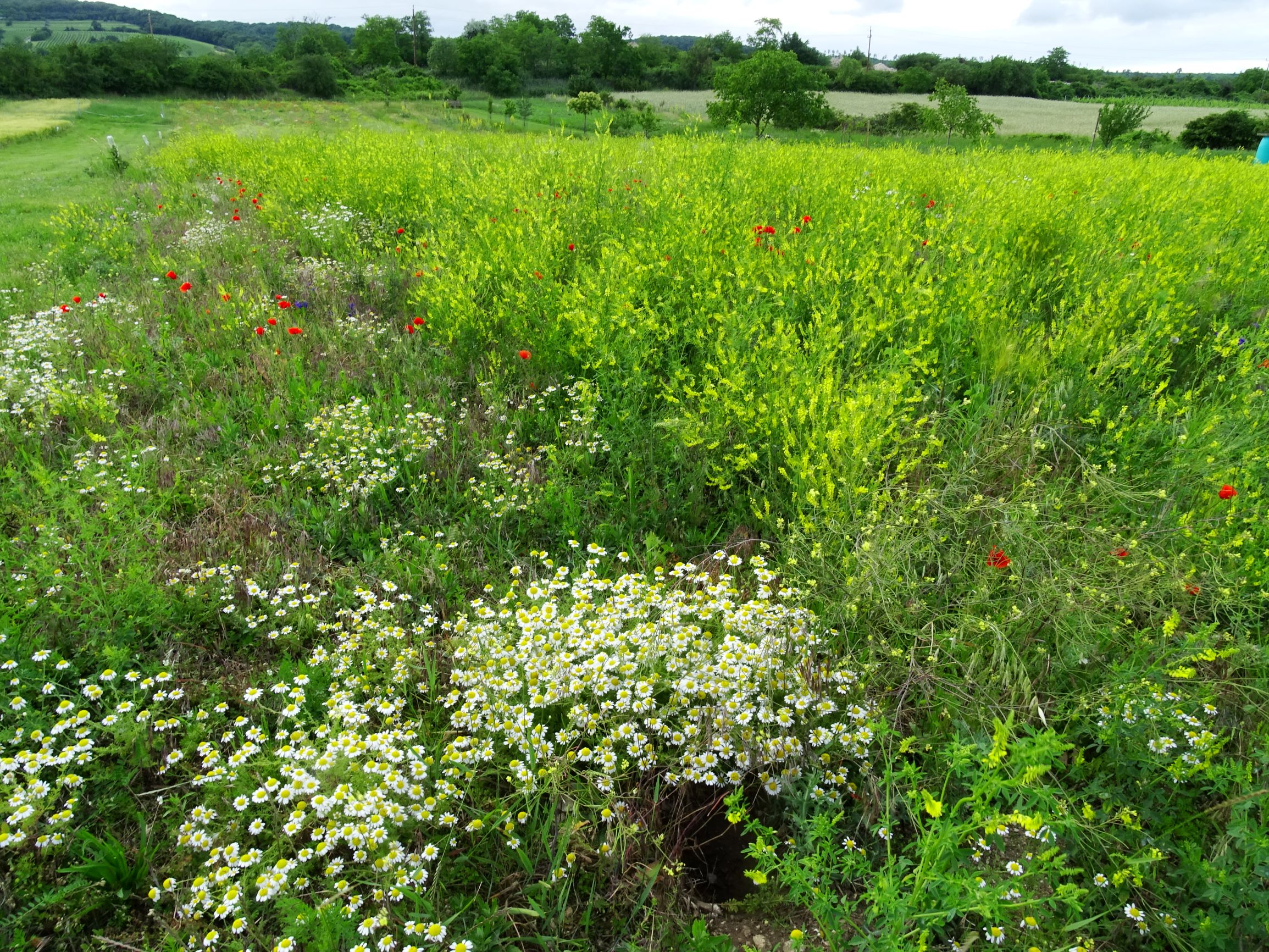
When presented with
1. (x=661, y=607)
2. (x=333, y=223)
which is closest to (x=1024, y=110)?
(x=333, y=223)

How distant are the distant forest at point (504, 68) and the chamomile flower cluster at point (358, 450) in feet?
131

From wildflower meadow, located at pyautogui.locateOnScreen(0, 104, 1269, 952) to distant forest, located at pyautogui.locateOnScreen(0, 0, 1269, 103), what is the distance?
38824mm

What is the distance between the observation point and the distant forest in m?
49.6

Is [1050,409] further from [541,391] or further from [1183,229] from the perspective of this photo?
[1183,229]

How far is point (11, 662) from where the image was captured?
2.18 meters

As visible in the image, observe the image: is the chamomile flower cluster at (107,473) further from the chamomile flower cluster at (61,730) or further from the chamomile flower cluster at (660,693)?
the chamomile flower cluster at (660,693)

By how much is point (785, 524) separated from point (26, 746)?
286cm

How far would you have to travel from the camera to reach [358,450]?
345 centimetres

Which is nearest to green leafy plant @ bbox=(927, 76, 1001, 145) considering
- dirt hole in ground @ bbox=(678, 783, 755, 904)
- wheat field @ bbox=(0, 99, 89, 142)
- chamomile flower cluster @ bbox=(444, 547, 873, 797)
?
chamomile flower cluster @ bbox=(444, 547, 873, 797)

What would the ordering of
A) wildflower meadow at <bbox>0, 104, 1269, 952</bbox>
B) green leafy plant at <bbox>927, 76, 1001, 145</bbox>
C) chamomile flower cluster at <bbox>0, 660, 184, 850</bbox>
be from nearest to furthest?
wildflower meadow at <bbox>0, 104, 1269, 952</bbox>
chamomile flower cluster at <bbox>0, 660, 184, 850</bbox>
green leafy plant at <bbox>927, 76, 1001, 145</bbox>

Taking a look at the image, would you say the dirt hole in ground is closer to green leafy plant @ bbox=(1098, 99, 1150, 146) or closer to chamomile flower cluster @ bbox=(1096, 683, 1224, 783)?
chamomile flower cluster @ bbox=(1096, 683, 1224, 783)

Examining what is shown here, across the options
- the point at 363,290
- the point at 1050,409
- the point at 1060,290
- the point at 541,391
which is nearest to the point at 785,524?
the point at 1050,409

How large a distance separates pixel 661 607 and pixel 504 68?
7932cm

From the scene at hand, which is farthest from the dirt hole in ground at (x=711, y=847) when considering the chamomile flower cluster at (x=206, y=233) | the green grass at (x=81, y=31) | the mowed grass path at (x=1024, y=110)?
the green grass at (x=81, y=31)
